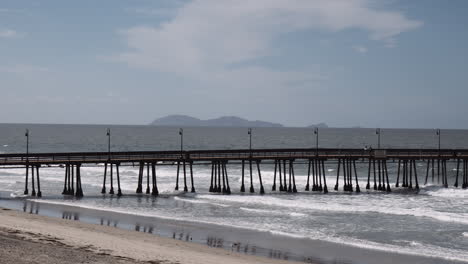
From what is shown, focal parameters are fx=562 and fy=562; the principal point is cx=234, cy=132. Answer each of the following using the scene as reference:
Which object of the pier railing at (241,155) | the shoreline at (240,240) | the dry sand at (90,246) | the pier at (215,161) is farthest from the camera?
the pier railing at (241,155)

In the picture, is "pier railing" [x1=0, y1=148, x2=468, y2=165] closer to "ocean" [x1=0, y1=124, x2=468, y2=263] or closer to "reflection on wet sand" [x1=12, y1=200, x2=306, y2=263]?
"ocean" [x1=0, y1=124, x2=468, y2=263]

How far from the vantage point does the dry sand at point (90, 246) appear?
1870 cm

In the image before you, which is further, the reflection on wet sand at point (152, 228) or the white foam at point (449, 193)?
the white foam at point (449, 193)

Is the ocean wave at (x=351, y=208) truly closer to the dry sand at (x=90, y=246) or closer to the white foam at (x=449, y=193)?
the white foam at (x=449, y=193)

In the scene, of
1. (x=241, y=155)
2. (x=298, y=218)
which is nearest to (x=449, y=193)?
(x=241, y=155)

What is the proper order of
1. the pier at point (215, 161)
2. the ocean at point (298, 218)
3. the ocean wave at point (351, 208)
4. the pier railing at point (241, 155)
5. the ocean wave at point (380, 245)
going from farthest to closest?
the pier railing at point (241, 155) < the pier at point (215, 161) < the ocean wave at point (351, 208) < the ocean at point (298, 218) < the ocean wave at point (380, 245)

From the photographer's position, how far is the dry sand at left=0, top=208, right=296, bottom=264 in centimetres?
1870

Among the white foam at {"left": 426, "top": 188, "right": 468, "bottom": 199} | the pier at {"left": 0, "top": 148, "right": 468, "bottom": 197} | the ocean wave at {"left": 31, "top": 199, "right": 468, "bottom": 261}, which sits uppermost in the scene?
the pier at {"left": 0, "top": 148, "right": 468, "bottom": 197}

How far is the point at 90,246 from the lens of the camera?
2148cm

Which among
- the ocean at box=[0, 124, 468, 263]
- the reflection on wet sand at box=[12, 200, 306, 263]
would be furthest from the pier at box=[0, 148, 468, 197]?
the reflection on wet sand at box=[12, 200, 306, 263]

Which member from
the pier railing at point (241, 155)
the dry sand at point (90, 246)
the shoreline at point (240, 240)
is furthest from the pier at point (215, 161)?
the dry sand at point (90, 246)

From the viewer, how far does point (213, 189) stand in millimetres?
46969

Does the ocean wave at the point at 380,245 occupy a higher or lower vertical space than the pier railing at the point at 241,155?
lower

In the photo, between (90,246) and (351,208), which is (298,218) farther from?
(90,246)
